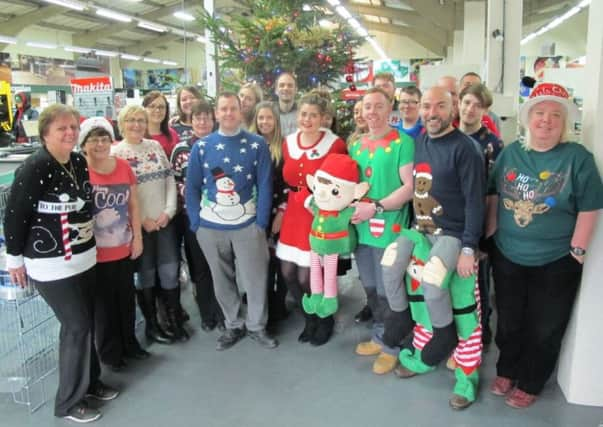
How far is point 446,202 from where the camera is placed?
8.08 ft

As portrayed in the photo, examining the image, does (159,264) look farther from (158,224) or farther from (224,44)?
(224,44)

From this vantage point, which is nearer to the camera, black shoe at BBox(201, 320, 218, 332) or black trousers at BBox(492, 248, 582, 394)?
black trousers at BBox(492, 248, 582, 394)

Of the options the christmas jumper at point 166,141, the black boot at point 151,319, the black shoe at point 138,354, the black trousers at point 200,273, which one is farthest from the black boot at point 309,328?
the christmas jumper at point 166,141

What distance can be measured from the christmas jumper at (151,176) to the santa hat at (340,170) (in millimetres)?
965

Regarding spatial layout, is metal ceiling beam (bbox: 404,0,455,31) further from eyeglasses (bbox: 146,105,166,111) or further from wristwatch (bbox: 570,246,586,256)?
wristwatch (bbox: 570,246,586,256)

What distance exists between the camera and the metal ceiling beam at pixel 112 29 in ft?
55.2

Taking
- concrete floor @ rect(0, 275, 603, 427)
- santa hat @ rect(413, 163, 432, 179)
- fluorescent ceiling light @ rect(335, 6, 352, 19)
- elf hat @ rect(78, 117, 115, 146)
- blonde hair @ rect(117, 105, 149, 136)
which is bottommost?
concrete floor @ rect(0, 275, 603, 427)

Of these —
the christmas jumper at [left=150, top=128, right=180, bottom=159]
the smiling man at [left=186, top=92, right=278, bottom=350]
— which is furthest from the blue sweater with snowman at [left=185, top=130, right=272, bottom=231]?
the christmas jumper at [left=150, top=128, right=180, bottom=159]

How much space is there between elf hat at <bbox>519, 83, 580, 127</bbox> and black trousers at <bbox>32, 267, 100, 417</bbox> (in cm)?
221

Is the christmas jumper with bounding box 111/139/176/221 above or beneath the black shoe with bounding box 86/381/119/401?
above

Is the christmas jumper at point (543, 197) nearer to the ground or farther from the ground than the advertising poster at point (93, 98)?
nearer to the ground

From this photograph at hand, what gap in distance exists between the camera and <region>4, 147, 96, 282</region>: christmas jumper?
220cm

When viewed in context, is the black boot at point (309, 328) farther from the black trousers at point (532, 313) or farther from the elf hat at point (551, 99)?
the elf hat at point (551, 99)

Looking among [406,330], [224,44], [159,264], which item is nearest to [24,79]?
[224,44]
